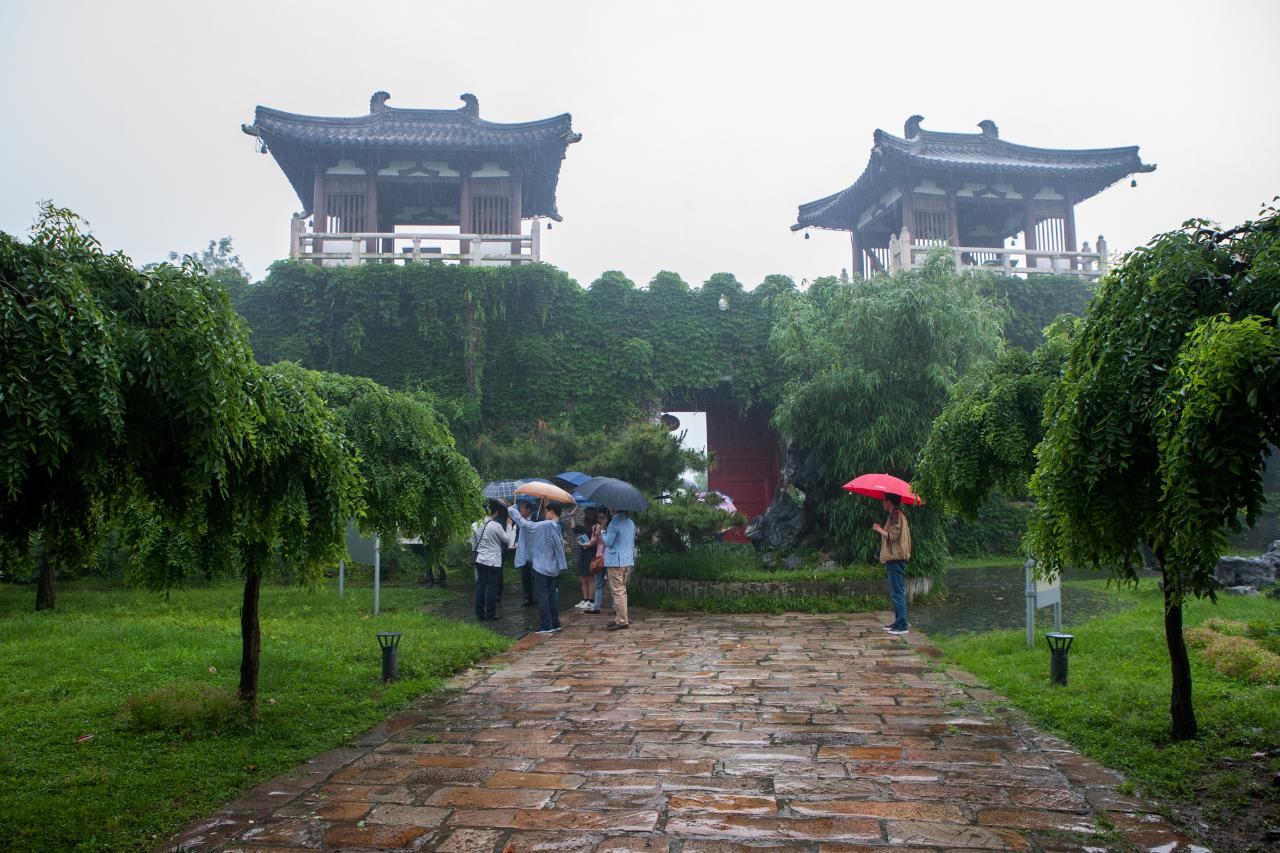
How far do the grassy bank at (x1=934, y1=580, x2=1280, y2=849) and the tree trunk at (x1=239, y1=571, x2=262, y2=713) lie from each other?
16.6ft

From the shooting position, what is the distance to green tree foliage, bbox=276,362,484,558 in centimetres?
689

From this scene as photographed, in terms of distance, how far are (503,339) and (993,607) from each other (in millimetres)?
10635

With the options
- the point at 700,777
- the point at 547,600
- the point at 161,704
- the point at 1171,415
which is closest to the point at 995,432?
the point at 1171,415

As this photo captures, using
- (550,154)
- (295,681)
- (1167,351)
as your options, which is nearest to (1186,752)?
(1167,351)

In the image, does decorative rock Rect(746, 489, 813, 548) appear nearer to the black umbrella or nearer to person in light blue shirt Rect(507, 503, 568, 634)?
the black umbrella

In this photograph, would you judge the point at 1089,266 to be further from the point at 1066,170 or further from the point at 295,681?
the point at 295,681

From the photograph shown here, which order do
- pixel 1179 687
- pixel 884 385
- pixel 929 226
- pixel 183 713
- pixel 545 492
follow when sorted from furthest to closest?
pixel 929 226 < pixel 884 385 < pixel 545 492 < pixel 183 713 < pixel 1179 687

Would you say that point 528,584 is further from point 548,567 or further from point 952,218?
point 952,218

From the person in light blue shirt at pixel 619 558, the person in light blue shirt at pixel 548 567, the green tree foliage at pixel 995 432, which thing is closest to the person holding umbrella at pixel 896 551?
the green tree foliage at pixel 995 432

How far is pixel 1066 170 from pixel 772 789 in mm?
19018

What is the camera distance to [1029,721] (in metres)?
5.43

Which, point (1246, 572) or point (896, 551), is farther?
point (1246, 572)

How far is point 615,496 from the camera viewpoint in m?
9.98

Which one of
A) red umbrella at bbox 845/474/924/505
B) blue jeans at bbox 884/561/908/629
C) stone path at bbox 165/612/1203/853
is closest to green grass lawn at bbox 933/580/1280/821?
stone path at bbox 165/612/1203/853
